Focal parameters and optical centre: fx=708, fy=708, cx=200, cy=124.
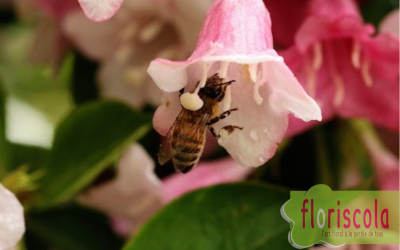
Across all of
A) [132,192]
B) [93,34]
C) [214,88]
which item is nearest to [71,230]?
[132,192]

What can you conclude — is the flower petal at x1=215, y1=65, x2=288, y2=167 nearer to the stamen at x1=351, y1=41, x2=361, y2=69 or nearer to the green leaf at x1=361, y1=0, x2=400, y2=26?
the stamen at x1=351, y1=41, x2=361, y2=69

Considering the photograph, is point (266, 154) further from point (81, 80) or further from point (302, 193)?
point (81, 80)

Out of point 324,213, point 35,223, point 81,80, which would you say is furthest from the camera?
point 81,80

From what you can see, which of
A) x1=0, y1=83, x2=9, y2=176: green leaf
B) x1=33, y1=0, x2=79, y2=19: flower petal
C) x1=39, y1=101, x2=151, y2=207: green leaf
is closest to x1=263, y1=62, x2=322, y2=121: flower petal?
x1=39, y1=101, x2=151, y2=207: green leaf

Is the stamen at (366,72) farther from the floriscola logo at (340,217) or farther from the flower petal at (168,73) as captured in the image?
the flower petal at (168,73)

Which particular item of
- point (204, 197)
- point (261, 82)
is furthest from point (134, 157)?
point (261, 82)

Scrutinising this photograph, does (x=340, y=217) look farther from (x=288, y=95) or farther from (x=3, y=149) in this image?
(x=3, y=149)

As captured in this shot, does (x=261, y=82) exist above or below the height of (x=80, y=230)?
above
